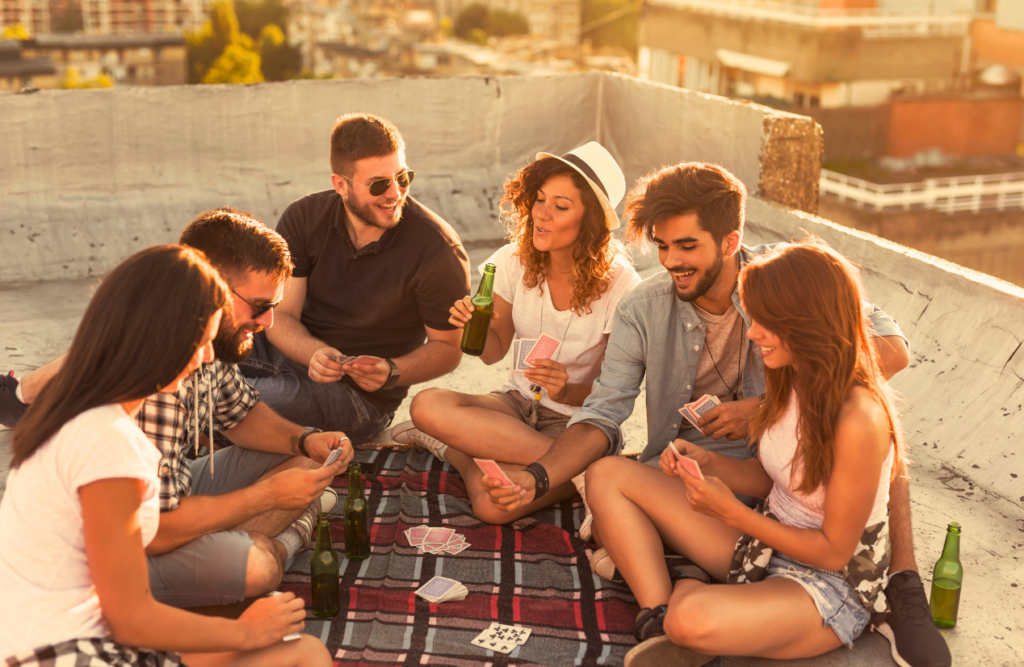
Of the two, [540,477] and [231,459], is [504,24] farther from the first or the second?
[540,477]

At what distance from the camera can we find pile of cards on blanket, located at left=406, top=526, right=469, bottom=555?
365 cm

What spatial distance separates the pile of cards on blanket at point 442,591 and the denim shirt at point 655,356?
0.77 m

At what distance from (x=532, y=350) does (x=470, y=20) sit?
120 meters

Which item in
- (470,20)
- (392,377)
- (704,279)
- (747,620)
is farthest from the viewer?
(470,20)

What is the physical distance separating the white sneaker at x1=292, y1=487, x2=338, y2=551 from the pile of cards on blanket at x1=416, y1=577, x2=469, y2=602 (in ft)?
1.71

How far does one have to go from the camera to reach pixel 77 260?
22.2 ft

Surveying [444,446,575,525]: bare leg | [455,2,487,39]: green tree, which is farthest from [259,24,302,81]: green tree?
[444,446,575,525]: bare leg

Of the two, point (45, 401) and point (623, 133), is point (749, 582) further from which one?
point (623, 133)

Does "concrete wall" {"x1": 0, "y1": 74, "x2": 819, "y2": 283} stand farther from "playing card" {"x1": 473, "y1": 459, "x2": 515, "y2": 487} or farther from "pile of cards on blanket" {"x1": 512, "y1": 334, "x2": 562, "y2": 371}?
"playing card" {"x1": 473, "y1": 459, "x2": 515, "y2": 487}

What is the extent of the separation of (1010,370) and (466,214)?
472 cm

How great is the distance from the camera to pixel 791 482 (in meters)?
2.94

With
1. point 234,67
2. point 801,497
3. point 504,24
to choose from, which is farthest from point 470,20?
point 801,497

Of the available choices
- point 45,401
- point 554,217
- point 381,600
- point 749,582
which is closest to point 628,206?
point 554,217

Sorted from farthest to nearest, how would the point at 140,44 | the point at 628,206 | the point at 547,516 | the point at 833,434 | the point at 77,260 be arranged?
the point at 140,44 → the point at 77,260 → the point at 547,516 → the point at 628,206 → the point at 833,434
